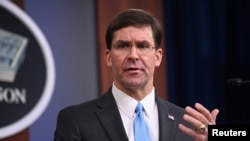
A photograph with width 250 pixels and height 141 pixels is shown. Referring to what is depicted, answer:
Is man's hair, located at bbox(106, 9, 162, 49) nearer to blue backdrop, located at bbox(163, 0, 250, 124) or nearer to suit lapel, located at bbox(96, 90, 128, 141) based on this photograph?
suit lapel, located at bbox(96, 90, 128, 141)

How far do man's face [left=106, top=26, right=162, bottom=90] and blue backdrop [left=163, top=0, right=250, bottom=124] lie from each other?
172 centimetres

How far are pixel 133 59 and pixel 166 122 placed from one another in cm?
24

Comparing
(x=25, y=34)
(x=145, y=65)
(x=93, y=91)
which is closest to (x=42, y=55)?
(x=25, y=34)

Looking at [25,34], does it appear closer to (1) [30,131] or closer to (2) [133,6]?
(1) [30,131]

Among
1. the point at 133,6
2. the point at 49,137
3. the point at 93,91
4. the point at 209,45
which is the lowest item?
the point at 49,137

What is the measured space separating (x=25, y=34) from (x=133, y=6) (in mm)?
823

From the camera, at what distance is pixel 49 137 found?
2.74 m

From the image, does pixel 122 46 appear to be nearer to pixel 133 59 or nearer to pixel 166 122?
pixel 133 59

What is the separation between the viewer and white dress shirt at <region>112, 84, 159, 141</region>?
1.52 metres

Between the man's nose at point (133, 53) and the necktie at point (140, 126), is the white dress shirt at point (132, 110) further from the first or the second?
the man's nose at point (133, 53)

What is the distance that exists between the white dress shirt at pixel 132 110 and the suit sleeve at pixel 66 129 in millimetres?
174

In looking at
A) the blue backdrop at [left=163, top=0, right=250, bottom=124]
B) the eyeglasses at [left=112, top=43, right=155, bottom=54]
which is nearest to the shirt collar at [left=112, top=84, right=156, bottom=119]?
the eyeglasses at [left=112, top=43, right=155, bottom=54]

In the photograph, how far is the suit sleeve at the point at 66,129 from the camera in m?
1.44

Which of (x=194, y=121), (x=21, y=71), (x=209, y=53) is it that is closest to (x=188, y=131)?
(x=194, y=121)
